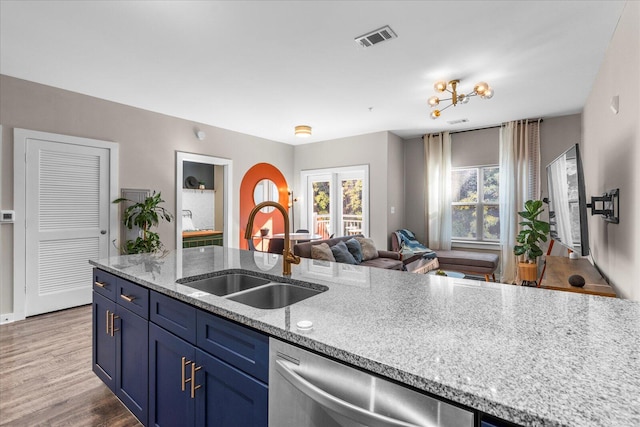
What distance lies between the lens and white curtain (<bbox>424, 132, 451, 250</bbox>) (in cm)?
583

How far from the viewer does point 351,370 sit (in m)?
0.79

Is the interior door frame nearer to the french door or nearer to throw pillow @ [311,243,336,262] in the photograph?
throw pillow @ [311,243,336,262]

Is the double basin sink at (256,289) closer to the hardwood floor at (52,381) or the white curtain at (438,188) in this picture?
the hardwood floor at (52,381)

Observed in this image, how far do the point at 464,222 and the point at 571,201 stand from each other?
149 inches

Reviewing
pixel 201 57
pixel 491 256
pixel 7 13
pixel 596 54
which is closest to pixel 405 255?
pixel 491 256

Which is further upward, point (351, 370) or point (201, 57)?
point (201, 57)

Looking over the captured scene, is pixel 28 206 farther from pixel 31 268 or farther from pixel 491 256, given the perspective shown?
pixel 491 256

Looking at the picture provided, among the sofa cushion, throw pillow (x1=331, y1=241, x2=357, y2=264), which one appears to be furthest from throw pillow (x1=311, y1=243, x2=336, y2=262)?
the sofa cushion

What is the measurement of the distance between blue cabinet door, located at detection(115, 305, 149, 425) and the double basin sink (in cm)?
35

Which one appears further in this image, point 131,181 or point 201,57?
point 131,181

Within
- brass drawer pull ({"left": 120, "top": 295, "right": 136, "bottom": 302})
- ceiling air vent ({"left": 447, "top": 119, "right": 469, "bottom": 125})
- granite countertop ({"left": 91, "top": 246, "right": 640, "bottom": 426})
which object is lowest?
brass drawer pull ({"left": 120, "top": 295, "right": 136, "bottom": 302})

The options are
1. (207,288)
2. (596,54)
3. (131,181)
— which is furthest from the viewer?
(131,181)

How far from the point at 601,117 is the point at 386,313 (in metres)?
3.41

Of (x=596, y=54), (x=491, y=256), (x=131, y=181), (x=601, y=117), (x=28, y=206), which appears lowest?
(x=491, y=256)
